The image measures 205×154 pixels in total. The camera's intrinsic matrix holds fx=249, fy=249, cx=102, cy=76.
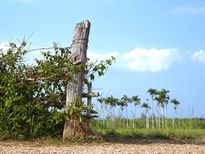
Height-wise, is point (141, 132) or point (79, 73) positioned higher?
point (79, 73)

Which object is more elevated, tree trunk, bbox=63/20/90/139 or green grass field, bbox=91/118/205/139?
tree trunk, bbox=63/20/90/139

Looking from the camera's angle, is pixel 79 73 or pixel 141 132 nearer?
pixel 79 73

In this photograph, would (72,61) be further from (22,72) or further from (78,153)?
(78,153)

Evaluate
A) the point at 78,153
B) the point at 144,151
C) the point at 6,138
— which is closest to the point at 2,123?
the point at 6,138

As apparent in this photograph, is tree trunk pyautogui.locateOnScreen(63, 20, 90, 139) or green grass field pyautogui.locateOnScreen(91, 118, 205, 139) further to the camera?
green grass field pyautogui.locateOnScreen(91, 118, 205, 139)

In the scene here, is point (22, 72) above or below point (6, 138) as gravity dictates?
above

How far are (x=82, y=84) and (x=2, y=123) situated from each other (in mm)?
2236

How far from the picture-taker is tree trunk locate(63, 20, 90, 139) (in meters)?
6.12

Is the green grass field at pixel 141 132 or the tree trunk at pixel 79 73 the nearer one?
the tree trunk at pixel 79 73

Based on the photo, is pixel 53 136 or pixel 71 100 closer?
pixel 71 100

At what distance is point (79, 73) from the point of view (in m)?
6.22

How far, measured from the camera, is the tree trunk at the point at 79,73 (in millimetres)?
6117

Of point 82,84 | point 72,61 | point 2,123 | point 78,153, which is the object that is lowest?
point 78,153

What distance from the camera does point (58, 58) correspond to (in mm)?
6625
